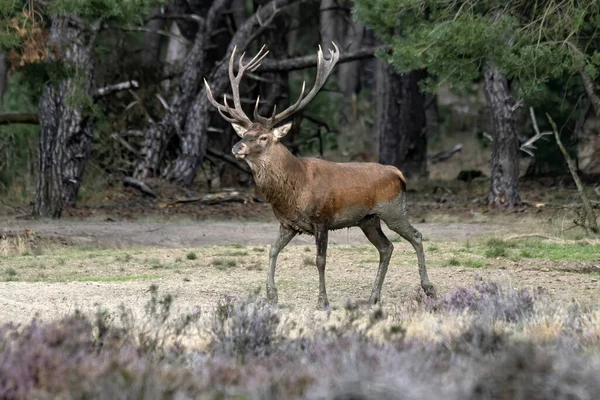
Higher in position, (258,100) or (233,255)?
(258,100)

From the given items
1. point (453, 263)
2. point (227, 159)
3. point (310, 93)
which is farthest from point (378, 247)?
point (227, 159)

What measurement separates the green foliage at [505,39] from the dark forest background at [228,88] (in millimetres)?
22

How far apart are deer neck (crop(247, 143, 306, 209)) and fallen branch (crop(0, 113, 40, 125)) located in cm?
1092

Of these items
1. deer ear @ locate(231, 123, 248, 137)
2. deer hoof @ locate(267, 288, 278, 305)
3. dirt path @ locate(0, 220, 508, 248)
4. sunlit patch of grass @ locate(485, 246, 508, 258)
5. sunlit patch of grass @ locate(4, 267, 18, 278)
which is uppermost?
deer ear @ locate(231, 123, 248, 137)

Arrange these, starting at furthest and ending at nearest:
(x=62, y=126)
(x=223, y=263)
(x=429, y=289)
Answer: (x=62, y=126), (x=223, y=263), (x=429, y=289)

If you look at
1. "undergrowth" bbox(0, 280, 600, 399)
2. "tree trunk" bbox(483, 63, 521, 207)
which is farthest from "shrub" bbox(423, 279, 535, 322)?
"tree trunk" bbox(483, 63, 521, 207)

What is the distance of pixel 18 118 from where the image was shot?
22078mm

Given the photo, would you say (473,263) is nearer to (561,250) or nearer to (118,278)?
(561,250)

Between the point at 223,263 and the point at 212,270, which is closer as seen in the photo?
the point at 212,270

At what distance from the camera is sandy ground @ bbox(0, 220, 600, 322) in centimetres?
1271

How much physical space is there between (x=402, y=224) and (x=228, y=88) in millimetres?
15240

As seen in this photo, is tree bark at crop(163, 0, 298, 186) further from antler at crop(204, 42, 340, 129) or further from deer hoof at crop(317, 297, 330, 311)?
deer hoof at crop(317, 297, 330, 311)

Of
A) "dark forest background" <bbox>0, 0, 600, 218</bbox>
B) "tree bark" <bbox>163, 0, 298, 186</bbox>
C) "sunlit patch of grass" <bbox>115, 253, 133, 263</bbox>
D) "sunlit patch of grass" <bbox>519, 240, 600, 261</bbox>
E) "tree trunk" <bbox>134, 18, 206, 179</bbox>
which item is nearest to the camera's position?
"dark forest background" <bbox>0, 0, 600, 218</bbox>

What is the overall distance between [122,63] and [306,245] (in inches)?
422
